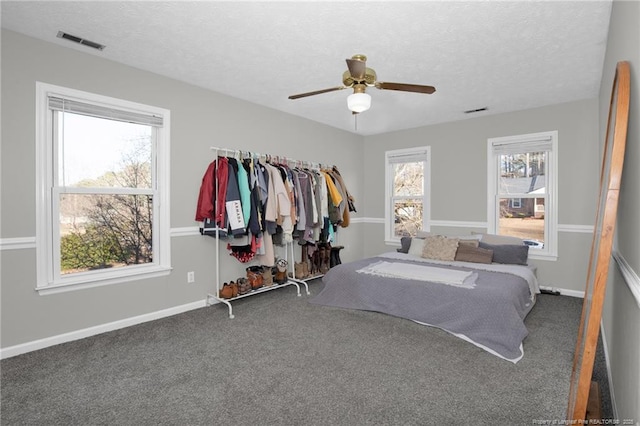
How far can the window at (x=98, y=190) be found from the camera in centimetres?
272

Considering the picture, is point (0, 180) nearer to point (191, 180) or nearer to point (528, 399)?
point (191, 180)

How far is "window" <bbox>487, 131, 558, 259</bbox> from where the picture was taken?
14.2 ft

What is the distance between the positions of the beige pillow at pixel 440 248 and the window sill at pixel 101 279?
3110 mm

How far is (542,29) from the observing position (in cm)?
247

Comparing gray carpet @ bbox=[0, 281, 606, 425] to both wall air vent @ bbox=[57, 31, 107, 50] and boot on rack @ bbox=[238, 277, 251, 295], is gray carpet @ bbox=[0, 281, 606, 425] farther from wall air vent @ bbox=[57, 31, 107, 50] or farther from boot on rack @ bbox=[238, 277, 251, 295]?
wall air vent @ bbox=[57, 31, 107, 50]

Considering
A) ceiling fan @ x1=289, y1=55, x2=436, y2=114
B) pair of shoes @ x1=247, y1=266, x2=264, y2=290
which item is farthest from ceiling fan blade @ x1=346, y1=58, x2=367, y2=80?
pair of shoes @ x1=247, y1=266, x2=264, y2=290

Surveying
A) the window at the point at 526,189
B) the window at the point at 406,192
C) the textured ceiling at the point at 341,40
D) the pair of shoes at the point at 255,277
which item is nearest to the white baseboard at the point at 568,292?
the window at the point at 526,189

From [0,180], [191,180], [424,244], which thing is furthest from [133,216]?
[424,244]

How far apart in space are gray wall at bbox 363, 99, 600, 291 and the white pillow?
81 centimetres

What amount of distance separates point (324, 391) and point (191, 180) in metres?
2.58

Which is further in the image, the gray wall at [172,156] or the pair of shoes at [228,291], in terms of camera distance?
the pair of shoes at [228,291]

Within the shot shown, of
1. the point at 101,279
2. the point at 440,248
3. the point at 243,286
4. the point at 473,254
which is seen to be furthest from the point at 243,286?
the point at 473,254

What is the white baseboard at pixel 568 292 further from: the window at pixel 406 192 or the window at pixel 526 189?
Answer: the window at pixel 406 192

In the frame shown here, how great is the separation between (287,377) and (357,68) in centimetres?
214
